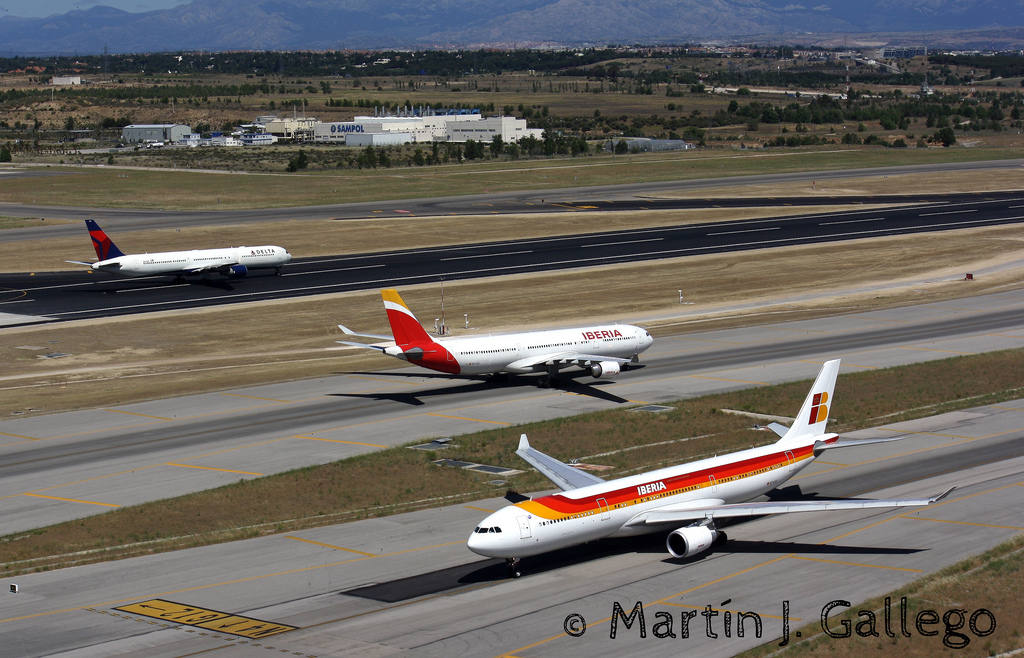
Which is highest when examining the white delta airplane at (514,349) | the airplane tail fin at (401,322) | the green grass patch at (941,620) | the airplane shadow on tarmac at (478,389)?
the airplane tail fin at (401,322)

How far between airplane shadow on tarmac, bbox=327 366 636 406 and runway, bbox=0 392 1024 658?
21.2 metres

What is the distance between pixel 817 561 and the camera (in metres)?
40.7

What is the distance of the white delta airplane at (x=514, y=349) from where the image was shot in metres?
66.6

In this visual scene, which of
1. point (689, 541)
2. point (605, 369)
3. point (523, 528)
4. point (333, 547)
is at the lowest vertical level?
point (333, 547)

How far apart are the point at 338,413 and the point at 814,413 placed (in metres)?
30.5

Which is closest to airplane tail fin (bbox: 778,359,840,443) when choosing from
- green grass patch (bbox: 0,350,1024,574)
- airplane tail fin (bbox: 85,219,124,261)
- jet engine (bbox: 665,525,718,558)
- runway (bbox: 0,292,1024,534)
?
jet engine (bbox: 665,525,718,558)

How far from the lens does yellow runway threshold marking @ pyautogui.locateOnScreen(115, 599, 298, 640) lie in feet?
115

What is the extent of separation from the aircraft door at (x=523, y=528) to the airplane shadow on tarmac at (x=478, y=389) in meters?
29.5

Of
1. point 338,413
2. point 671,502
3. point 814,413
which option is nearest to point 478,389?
point 338,413

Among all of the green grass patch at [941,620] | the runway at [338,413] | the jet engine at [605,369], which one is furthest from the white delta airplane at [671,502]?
the jet engine at [605,369]

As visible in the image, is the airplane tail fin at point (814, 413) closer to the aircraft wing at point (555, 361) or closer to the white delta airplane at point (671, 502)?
the white delta airplane at point (671, 502)

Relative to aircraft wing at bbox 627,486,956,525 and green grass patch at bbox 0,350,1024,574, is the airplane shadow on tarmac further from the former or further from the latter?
aircraft wing at bbox 627,486,956,525

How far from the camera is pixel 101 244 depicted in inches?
4262

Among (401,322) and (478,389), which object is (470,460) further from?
(478,389)
